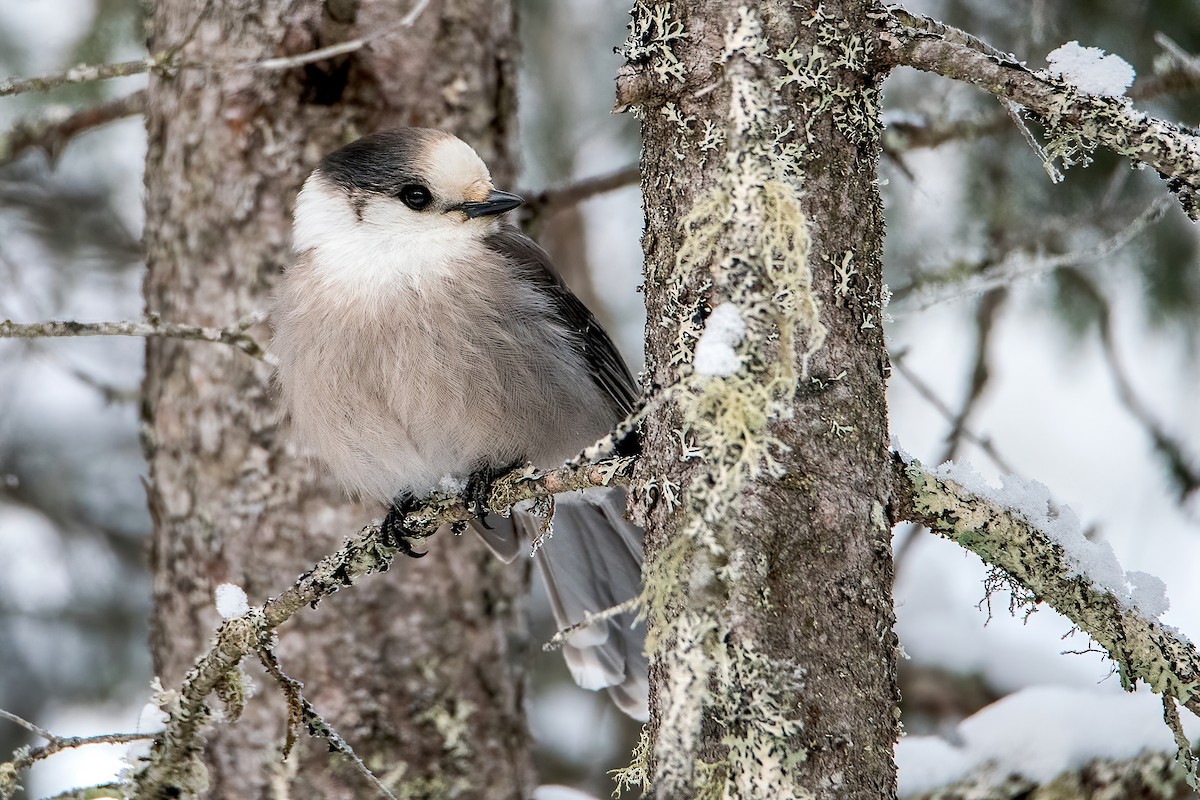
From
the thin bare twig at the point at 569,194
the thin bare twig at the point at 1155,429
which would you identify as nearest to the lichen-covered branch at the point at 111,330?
the thin bare twig at the point at 569,194

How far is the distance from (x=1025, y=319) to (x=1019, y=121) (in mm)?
2822

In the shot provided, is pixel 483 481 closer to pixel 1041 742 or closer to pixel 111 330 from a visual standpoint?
pixel 111 330

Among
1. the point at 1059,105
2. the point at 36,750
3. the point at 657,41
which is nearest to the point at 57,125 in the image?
the point at 36,750

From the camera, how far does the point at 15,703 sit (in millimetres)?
4355

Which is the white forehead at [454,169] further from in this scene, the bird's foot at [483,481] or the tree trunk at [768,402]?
the tree trunk at [768,402]

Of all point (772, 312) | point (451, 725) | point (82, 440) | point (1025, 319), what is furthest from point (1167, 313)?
point (82, 440)

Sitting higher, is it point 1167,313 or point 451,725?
point 1167,313

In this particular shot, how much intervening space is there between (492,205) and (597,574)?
3.25 feet

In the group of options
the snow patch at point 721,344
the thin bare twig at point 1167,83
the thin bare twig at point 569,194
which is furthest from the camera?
the thin bare twig at point 569,194

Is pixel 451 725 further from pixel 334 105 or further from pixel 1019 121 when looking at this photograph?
pixel 1019 121

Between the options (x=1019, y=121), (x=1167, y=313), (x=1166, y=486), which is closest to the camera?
(x=1019, y=121)

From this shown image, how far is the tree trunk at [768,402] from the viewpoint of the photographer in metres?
1.25

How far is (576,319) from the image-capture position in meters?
2.82

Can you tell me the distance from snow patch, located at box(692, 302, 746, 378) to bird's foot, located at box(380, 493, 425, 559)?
1.13m
